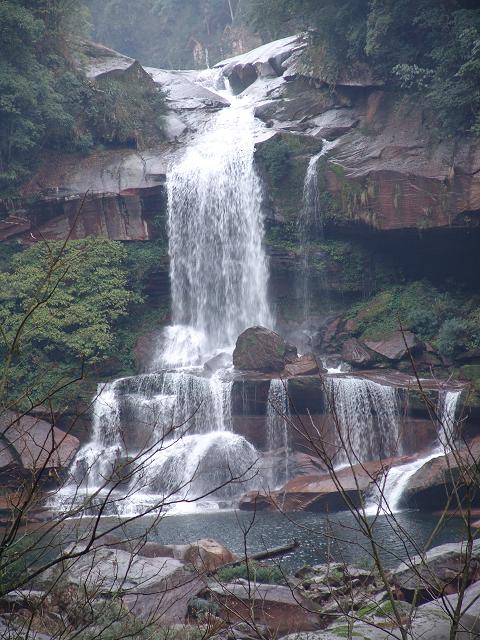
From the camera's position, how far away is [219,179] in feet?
79.4

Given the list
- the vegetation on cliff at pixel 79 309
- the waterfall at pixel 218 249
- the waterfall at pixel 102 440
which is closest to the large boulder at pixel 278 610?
the waterfall at pixel 102 440

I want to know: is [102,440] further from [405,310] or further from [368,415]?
[405,310]

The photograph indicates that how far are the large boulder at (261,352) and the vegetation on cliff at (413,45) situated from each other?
7583mm

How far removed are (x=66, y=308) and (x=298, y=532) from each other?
11.5 metres

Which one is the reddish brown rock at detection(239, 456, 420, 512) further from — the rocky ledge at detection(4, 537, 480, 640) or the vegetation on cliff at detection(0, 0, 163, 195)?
the vegetation on cliff at detection(0, 0, 163, 195)

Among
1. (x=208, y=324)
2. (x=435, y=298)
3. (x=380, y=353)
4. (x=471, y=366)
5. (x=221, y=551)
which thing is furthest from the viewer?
(x=208, y=324)

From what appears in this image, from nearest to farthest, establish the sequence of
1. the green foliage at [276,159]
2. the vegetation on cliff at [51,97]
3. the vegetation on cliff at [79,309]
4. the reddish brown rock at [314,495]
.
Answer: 1. the reddish brown rock at [314,495]
2. the vegetation on cliff at [79,309]
3. the vegetation on cliff at [51,97]
4. the green foliage at [276,159]

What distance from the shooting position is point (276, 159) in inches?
920

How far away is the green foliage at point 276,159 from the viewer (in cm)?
2338

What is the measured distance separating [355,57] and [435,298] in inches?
318

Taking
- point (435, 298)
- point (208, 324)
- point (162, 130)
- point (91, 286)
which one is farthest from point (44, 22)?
point (435, 298)

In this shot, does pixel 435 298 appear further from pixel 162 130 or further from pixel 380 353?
pixel 162 130

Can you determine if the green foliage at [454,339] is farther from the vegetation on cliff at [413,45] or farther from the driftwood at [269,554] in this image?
the driftwood at [269,554]

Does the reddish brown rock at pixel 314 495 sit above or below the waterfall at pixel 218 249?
below
